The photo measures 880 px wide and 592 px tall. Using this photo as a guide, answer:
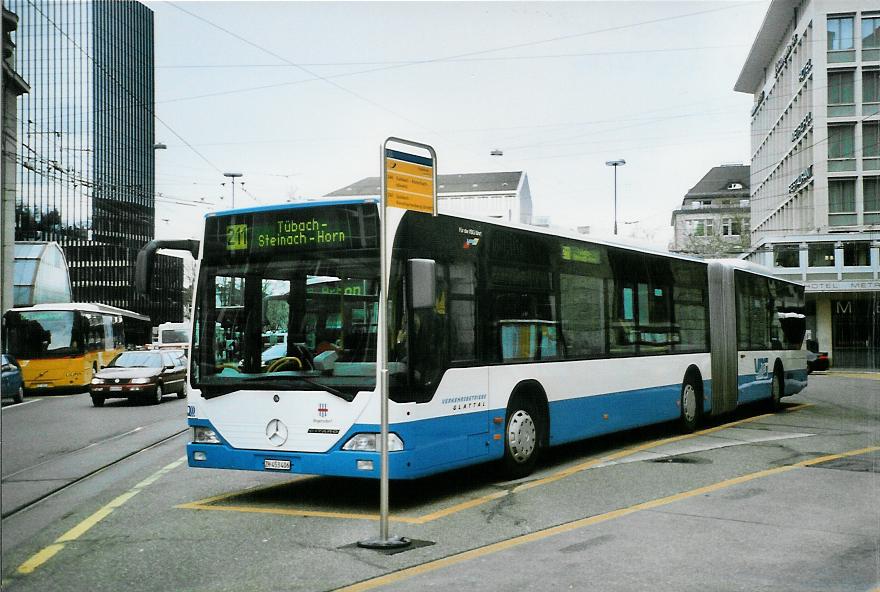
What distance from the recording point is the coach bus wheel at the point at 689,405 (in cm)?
1582

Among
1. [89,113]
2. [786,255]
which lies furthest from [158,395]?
[786,255]

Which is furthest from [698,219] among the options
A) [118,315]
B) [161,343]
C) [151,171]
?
[151,171]

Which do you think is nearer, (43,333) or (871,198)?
(43,333)

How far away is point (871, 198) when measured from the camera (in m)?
52.7

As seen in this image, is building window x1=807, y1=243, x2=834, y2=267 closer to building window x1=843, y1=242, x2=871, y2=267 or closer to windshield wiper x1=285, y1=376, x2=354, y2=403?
building window x1=843, y1=242, x2=871, y2=267

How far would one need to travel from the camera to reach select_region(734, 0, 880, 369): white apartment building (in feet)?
169

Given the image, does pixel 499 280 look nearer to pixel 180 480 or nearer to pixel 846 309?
pixel 180 480

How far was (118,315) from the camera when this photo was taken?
1558 inches

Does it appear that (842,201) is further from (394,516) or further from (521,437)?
(394,516)

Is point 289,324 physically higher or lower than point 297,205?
lower

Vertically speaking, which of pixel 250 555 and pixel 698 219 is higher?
pixel 698 219

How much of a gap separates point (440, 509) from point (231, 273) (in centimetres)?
295

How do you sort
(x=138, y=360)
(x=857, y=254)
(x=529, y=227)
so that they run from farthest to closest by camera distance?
(x=857, y=254) < (x=138, y=360) < (x=529, y=227)

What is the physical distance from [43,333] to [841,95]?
41246 millimetres
